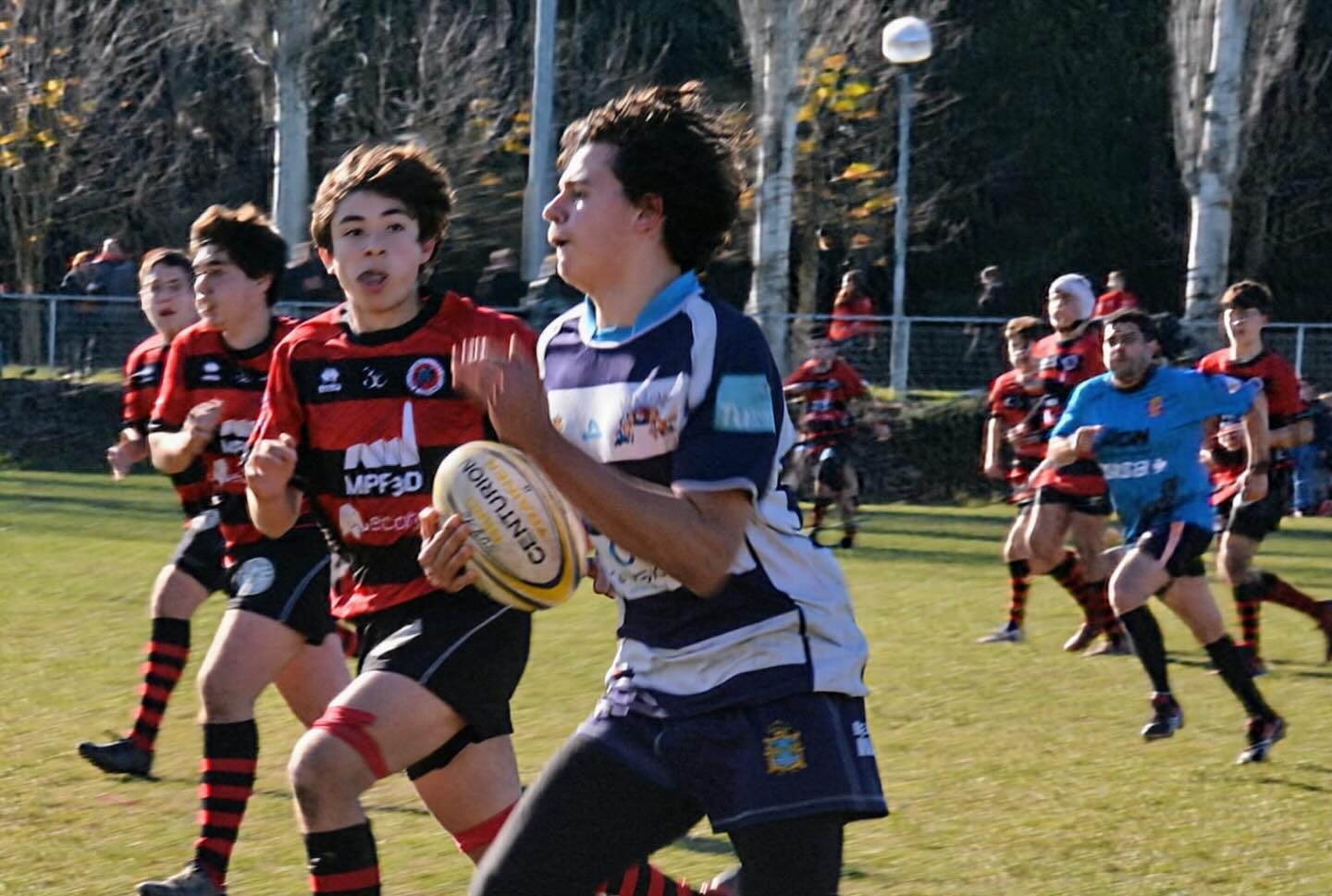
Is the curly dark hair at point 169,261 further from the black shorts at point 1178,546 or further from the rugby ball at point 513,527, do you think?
the rugby ball at point 513,527

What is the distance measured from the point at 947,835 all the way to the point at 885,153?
82.6ft

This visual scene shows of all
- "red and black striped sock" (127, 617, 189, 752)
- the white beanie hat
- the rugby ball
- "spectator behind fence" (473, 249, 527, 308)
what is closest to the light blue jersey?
the white beanie hat

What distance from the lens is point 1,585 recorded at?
41.7 feet

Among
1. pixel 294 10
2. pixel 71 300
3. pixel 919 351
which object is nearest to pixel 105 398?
pixel 71 300

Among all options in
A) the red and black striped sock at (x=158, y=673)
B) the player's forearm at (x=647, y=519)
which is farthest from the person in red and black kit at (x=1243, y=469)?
the player's forearm at (x=647, y=519)

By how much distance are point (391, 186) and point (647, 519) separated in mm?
1903

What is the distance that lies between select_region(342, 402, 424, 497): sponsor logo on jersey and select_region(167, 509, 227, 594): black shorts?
2360 mm

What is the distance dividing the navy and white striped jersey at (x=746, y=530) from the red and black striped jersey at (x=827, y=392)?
13.3m

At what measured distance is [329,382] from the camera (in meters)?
4.96

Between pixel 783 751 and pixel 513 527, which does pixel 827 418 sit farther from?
pixel 783 751

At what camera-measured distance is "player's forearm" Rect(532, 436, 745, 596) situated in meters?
3.31

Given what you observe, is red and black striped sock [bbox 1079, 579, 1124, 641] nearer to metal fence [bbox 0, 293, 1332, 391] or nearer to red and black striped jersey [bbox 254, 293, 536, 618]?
red and black striped jersey [bbox 254, 293, 536, 618]

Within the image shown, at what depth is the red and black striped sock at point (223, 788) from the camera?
5570 mm

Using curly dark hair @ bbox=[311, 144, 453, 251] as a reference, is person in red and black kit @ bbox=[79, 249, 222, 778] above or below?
below
